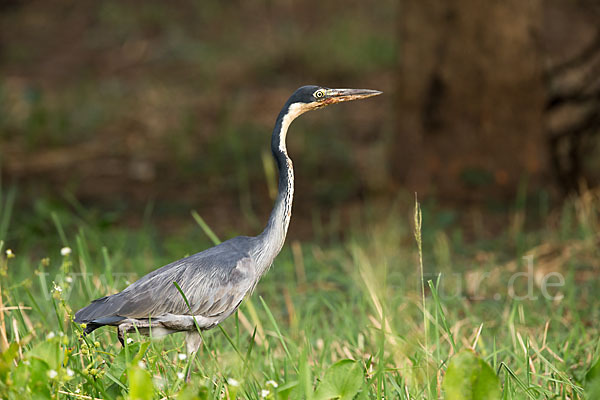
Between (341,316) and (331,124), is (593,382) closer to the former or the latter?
(341,316)

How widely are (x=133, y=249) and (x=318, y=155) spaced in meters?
2.59

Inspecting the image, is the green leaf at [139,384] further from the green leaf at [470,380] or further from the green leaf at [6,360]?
the green leaf at [470,380]

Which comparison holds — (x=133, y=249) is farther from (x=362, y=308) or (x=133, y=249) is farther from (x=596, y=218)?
(x=596, y=218)

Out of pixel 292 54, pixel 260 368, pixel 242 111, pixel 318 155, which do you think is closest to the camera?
pixel 260 368

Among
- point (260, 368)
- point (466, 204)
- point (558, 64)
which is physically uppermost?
point (558, 64)

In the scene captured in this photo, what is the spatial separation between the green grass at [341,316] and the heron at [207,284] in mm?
81

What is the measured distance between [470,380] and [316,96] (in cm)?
92

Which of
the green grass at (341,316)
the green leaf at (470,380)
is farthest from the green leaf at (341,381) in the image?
the green leaf at (470,380)

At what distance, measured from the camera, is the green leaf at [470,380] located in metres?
2.05

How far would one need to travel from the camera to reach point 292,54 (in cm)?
988

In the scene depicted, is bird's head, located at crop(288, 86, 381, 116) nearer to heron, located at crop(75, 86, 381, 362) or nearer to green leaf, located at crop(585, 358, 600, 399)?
heron, located at crop(75, 86, 381, 362)

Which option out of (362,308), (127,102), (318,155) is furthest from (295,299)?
(127,102)

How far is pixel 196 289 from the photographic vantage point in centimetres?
239

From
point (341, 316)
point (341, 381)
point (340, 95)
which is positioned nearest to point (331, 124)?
point (341, 316)
